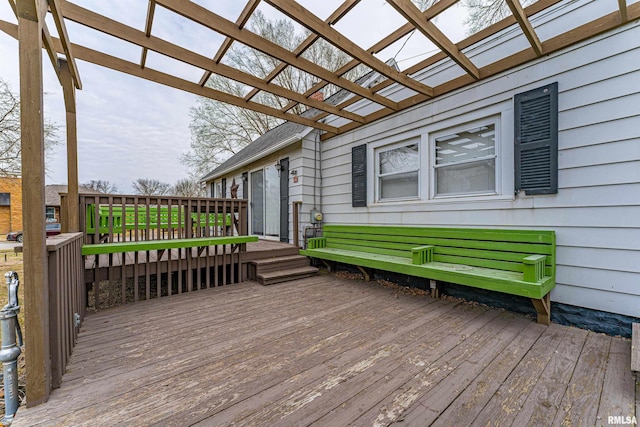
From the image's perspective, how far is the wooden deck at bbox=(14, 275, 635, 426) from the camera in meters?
1.48

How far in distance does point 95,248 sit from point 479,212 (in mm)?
4889

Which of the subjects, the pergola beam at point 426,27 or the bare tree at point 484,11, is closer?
the pergola beam at point 426,27

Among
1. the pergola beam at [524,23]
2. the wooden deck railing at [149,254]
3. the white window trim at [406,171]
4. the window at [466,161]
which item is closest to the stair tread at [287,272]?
the wooden deck railing at [149,254]

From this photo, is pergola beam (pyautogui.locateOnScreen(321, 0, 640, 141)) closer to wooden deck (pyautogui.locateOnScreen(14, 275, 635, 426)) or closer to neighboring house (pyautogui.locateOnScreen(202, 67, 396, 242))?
neighboring house (pyautogui.locateOnScreen(202, 67, 396, 242))

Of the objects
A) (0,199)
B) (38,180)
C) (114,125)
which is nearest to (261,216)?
(38,180)

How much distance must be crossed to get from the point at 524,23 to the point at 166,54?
3.58m

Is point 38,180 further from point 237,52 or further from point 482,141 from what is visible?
point 237,52

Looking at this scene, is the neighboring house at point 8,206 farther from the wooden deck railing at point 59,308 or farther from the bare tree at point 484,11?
the bare tree at point 484,11

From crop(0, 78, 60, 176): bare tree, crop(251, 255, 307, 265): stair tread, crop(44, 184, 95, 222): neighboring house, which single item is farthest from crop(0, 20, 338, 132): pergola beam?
crop(44, 184, 95, 222): neighboring house

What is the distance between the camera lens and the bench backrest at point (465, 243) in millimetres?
2840

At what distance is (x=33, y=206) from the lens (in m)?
1.52

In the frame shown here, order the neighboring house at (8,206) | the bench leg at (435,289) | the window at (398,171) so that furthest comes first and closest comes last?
the neighboring house at (8,206)
the window at (398,171)
the bench leg at (435,289)

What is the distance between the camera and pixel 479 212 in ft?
11.1

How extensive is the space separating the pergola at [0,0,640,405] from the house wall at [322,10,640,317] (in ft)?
0.62
